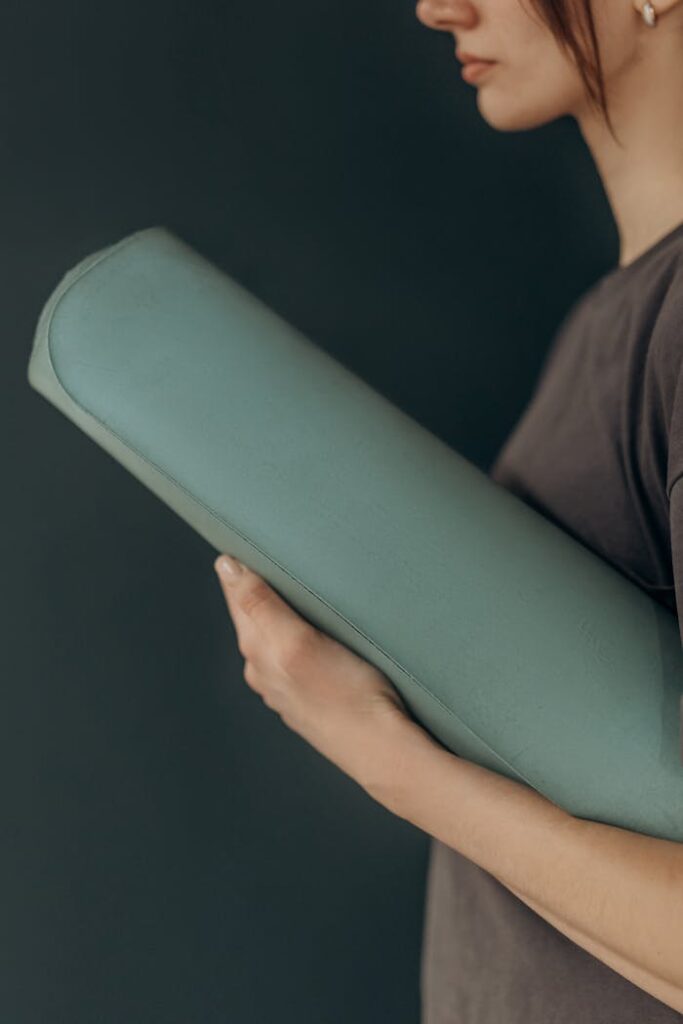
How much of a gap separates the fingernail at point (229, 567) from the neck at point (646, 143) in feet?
1.39

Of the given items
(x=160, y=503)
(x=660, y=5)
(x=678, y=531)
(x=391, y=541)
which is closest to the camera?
(x=678, y=531)

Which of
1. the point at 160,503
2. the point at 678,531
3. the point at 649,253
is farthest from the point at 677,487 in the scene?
the point at 160,503

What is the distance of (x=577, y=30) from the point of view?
2.95 ft

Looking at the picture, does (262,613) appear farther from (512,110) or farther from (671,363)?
(512,110)

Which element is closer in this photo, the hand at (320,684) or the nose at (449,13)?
the hand at (320,684)

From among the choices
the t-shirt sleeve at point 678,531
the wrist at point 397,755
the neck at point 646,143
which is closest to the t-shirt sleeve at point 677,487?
the t-shirt sleeve at point 678,531

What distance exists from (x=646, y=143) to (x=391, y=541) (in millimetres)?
411

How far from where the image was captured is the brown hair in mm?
888

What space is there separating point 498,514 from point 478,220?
0.62 m

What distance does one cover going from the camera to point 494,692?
0.77 m

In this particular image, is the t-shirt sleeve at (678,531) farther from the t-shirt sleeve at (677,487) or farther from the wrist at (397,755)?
the wrist at (397,755)

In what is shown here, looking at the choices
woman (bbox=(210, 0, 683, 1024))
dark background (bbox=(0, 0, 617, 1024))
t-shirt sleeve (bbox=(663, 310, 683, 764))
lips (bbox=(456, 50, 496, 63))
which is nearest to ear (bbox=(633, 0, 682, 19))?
woman (bbox=(210, 0, 683, 1024))

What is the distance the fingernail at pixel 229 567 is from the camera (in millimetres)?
871

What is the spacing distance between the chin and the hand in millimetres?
403
